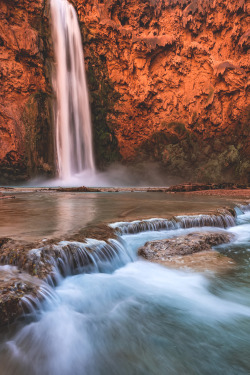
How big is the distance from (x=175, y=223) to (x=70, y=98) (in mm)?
19680

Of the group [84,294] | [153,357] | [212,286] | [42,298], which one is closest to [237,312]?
[212,286]

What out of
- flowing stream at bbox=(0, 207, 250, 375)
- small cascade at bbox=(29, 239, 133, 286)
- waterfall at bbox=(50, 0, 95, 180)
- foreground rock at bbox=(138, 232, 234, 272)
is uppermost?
waterfall at bbox=(50, 0, 95, 180)

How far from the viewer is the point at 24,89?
1981 centimetres

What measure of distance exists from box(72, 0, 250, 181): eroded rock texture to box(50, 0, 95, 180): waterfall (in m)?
0.95

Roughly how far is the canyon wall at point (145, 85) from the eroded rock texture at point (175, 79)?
8cm

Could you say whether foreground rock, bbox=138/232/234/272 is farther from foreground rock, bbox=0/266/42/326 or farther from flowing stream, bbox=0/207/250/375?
foreground rock, bbox=0/266/42/326

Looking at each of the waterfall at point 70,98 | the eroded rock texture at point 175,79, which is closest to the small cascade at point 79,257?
the waterfall at point 70,98

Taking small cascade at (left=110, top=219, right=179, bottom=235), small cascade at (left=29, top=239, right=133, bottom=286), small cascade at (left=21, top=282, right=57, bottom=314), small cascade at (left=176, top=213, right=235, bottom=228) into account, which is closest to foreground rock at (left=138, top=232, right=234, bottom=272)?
small cascade at (left=29, top=239, right=133, bottom=286)

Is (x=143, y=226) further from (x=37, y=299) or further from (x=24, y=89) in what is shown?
(x=24, y=89)

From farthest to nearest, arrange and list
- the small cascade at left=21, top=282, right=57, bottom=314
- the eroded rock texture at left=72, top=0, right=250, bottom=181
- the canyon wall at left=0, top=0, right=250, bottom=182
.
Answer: the eroded rock texture at left=72, top=0, right=250, bottom=181 → the canyon wall at left=0, top=0, right=250, bottom=182 → the small cascade at left=21, top=282, right=57, bottom=314

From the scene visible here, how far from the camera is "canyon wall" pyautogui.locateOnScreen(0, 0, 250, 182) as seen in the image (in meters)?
19.5

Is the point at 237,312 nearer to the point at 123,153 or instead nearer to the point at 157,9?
the point at 123,153

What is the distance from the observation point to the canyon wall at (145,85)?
768 inches

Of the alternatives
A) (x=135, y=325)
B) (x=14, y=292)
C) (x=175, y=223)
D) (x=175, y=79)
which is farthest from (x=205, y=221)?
(x=175, y=79)
